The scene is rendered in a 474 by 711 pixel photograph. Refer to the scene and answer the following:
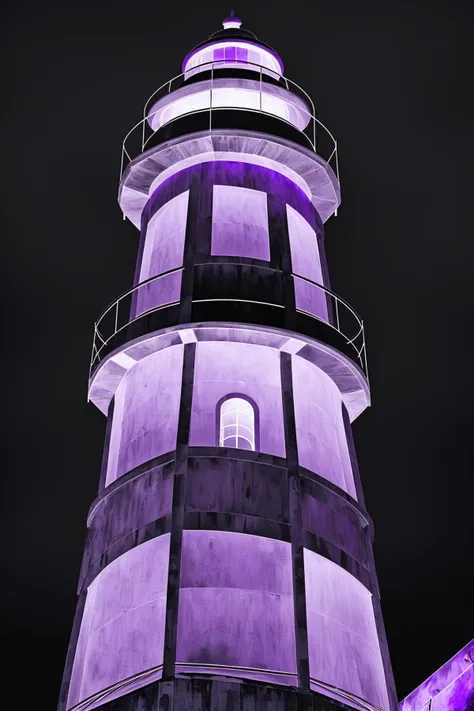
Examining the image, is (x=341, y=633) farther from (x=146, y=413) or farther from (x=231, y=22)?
(x=231, y=22)

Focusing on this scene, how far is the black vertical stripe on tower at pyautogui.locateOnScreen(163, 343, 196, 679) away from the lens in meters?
25.6

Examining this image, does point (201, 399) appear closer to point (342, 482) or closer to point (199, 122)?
point (342, 482)

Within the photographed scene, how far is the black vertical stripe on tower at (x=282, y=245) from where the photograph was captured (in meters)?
32.5

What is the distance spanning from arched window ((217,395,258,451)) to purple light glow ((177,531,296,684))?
327 cm

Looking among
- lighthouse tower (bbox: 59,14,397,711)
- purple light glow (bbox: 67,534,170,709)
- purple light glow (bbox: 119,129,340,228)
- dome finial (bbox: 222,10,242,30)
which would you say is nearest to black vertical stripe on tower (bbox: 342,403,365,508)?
lighthouse tower (bbox: 59,14,397,711)

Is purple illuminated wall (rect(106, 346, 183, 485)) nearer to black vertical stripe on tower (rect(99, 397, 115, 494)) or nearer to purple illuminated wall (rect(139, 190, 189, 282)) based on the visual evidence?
black vertical stripe on tower (rect(99, 397, 115, 494))

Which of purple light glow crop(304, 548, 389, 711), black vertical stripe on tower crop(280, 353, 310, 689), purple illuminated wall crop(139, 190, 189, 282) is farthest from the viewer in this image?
Result: purple illuminated wall crop(139, 190, 189, 282)

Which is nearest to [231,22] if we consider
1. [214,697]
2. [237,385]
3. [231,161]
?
[231,161]

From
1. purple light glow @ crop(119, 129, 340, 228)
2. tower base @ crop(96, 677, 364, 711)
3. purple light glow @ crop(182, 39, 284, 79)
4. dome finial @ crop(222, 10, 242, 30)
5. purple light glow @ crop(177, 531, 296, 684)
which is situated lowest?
tower base @ crop(96, 677, 364, 711)

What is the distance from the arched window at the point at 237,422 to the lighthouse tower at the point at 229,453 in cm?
6

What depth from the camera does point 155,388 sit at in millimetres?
32094

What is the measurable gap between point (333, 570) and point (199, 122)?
16.4 meters

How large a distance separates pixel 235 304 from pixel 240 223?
4364mm

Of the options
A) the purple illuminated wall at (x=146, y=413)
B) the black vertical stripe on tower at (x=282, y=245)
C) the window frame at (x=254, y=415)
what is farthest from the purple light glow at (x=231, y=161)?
the window frame at (x=254, y=415)
